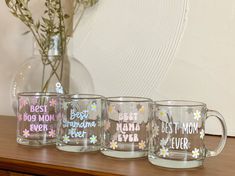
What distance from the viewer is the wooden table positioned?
2.16 ft

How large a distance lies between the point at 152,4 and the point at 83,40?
23 cm

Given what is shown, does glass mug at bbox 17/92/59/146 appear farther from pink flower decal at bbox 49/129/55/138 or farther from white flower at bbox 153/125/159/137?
white flower at bbox 153/125/159/137

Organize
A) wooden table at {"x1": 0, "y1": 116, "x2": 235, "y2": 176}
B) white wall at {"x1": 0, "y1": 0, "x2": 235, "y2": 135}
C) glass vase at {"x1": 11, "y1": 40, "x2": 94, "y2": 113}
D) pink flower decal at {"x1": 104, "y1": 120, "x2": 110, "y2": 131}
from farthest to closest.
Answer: glass vase at {"x1": 11, "y1": 40, "x2": 94, "y2": 113}, white wall at {"x1": 0, "y1": 0, "x2": 235, "y2": 135}, pink flower decal at {"x1": 104, "y1": 120, "x2": 110, "y2": 131}, wooden table at {"x1": 0, "y1": 116, "x2": 235, "y2": 176}

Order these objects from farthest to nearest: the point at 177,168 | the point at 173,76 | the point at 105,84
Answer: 1. the point at 105,84
2. the point at 173,76
3. the point at 177,168

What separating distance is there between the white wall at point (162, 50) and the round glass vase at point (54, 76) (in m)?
0.06

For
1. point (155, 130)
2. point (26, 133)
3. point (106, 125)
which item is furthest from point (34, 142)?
point (155, 130)

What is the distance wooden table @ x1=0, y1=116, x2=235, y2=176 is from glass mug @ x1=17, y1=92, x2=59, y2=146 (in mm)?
31

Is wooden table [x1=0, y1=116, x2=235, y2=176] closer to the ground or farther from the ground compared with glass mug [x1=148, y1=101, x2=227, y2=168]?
closer to the ground

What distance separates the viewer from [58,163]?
2.30 ft

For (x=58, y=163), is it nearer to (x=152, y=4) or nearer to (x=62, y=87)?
(x=62, y=87)

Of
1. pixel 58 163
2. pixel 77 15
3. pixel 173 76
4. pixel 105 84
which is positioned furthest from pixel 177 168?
pixel 77 15

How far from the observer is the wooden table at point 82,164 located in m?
0.66

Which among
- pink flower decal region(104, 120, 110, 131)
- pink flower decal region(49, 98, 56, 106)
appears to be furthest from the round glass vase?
pink flower decal region(104, 120, 110, 131)

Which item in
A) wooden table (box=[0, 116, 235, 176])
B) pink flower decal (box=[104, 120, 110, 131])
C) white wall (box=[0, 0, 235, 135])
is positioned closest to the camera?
wooden table (box=[0, 116, 235, 176])
